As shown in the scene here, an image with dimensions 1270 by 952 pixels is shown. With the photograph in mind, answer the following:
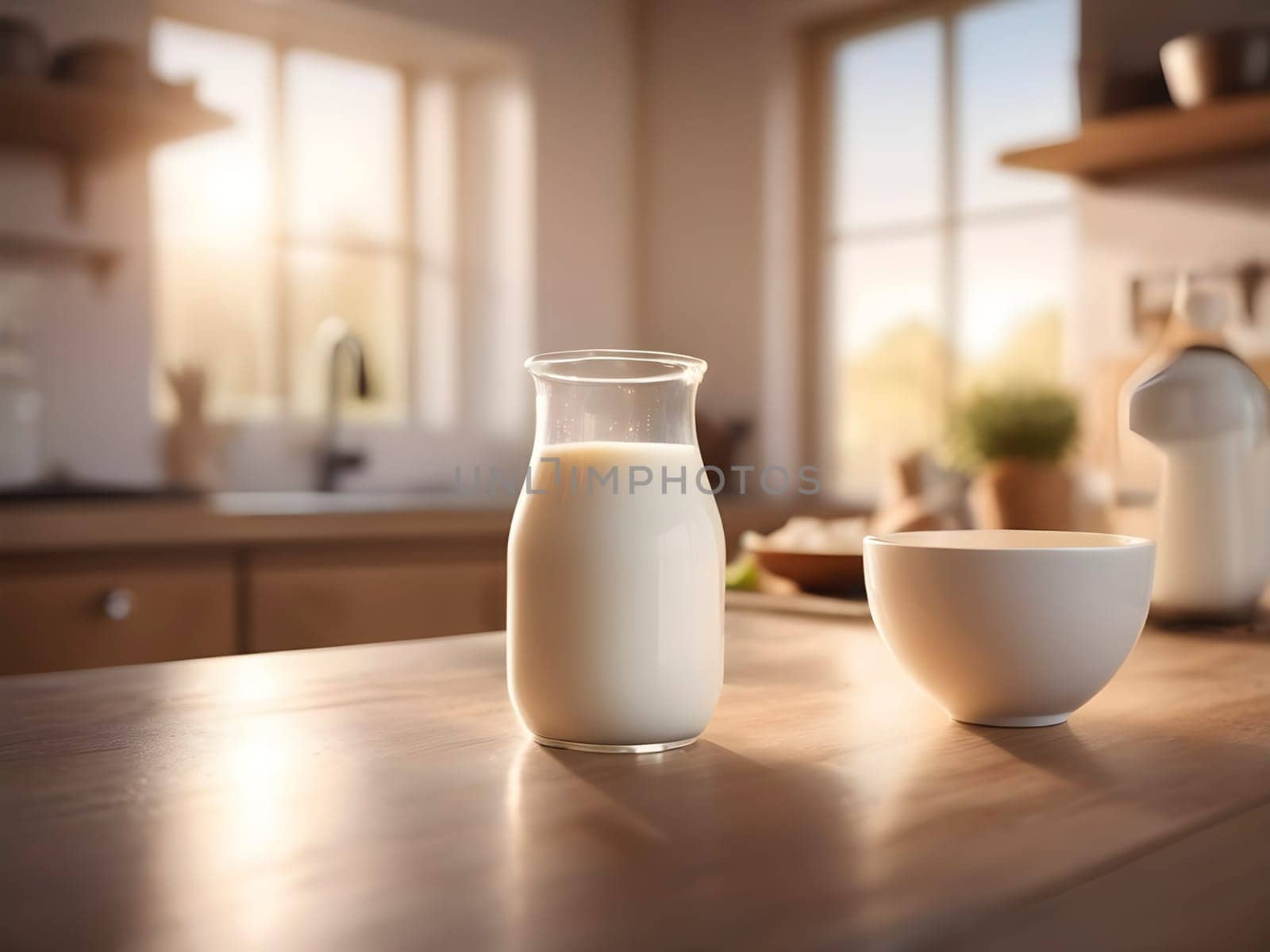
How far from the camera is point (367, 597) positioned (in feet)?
8.33

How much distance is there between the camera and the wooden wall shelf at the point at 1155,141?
2311 mm

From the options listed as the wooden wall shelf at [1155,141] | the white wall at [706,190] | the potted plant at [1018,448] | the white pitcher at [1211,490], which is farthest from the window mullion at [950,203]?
the white pitcher at [1211,490]

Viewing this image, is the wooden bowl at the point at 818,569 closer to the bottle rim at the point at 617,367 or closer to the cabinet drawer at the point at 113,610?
the bottle rim at the point at 617,367

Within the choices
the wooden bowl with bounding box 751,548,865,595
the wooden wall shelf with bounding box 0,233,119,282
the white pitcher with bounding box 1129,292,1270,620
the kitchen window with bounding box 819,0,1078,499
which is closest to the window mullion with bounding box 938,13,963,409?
the kitchen window with bounding box 819,0,1078,499

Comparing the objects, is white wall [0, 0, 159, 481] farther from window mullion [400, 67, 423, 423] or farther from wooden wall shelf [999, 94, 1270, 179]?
wooden wall shelf [999, 94, 1270, 179]

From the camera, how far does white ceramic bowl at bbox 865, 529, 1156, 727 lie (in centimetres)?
61

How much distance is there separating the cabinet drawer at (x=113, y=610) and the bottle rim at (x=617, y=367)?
187 cm

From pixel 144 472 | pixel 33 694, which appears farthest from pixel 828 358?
pixel 33 694


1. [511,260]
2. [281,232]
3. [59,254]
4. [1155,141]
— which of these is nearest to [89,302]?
[59,254]

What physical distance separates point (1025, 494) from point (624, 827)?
1854 mm

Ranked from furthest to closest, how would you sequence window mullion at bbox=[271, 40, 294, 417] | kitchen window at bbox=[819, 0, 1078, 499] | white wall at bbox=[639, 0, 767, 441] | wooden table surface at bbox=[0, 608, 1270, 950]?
white wall at bbox=[639, 0, 767, 441] → window mullion at bbox=[271, 40, 294, 417] → kitchen window at bbox=[819, 0, 1078, 499] → wooden table surface at bbox=[0, 608, 1270, 950]

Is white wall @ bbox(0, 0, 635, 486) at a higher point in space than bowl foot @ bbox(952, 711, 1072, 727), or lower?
higher

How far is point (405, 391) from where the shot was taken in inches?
159

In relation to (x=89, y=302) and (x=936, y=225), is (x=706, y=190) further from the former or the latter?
(x=89, y=302)
